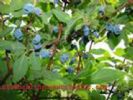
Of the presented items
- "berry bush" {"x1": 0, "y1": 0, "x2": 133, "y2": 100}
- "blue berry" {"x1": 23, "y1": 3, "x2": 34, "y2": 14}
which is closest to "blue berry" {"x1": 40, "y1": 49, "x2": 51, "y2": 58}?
"berry bush" {"x1": 0, "y1": 0, "x2": 133, "y2": 100}

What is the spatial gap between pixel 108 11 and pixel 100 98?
263mm

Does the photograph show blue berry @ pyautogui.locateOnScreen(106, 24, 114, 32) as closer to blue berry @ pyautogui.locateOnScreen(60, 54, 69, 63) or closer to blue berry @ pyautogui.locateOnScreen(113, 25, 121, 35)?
blue berry @ pyautogui.locateOnScreen(113, 25, 121, 35)

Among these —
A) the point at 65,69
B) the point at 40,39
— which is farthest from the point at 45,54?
the point at 65,69

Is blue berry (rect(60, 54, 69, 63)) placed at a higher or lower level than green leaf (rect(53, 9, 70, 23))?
lower

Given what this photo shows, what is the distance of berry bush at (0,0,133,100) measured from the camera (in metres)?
0.88

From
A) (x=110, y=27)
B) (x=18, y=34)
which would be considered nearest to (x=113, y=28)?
(x=110, y=27)

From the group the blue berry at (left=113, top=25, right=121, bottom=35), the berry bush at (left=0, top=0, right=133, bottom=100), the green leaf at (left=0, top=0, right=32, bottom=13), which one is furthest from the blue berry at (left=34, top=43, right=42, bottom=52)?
the blue berry at (left=113, top=25, right=121, bottom=35)

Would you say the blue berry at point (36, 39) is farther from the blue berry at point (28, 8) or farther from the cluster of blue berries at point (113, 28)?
the cluster of blue berries at point (113, 28)

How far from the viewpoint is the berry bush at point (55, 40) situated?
2.88 feet

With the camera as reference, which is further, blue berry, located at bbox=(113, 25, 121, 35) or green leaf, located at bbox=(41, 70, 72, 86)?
blue berry, located at bbox=(113, 25, 121, 35)

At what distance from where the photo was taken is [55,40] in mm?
939

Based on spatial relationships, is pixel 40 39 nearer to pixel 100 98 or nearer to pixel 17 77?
pixel 17 77

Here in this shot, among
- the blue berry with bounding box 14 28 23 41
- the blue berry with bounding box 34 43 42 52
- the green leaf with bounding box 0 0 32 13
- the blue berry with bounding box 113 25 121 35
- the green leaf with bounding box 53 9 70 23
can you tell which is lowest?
the blue berry with bounding box 34 43 42 52

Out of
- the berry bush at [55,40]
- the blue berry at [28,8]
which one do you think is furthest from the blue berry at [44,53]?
the blue berry at [28,8]
